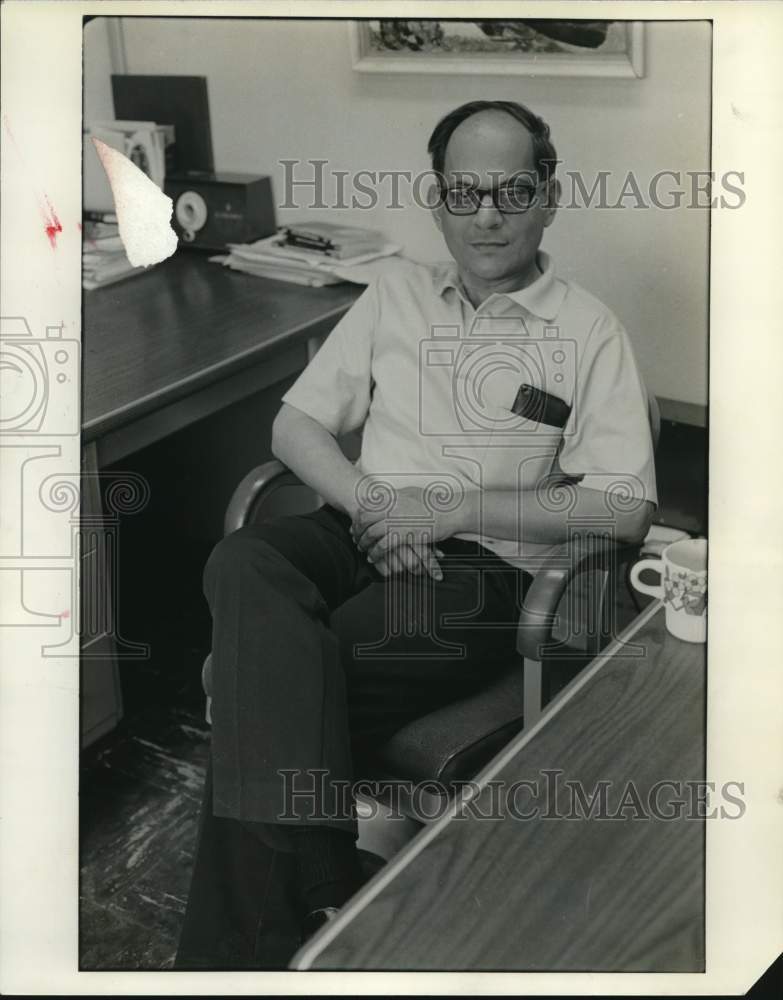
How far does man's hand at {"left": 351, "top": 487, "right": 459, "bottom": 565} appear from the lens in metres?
1.18

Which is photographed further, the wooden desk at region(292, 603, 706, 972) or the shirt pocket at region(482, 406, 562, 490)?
the shirt pocket at region(482, 406, 562, 490)

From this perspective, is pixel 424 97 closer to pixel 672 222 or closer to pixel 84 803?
pixel 672 222

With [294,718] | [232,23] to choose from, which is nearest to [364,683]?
[294,718]

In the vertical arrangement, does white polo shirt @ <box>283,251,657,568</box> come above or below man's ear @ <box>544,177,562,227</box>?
below

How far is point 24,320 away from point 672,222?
65 cm

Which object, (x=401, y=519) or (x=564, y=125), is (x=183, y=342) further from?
(x=564, y=125)

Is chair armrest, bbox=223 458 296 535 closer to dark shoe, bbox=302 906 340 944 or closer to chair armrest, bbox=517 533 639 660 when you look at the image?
chair armrest, bbox=517 533 639 660

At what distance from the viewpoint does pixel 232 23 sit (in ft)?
3.62

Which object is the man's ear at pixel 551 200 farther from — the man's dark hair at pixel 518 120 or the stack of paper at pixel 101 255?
the stack of paper at pixel 101 255

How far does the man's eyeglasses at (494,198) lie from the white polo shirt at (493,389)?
0.06 metres

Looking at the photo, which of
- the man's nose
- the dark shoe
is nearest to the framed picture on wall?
the man's nose

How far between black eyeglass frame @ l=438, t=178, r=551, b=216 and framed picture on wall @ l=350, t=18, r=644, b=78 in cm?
11

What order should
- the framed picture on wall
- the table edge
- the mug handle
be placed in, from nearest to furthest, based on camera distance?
the table edge
the framed picture on wall
the mug handle

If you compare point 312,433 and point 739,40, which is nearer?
point 739,40
